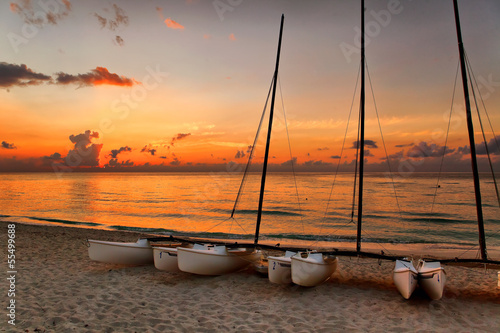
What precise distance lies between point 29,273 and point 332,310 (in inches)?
390

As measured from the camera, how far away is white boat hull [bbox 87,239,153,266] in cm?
1125

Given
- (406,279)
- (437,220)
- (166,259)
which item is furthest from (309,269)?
(437,220)

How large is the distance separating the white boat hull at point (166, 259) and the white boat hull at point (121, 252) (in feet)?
3.97

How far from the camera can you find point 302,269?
9273 millimetres

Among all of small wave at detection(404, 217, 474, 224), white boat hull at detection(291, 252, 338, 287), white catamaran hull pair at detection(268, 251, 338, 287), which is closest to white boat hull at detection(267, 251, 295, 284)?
white catamaran hull pair at detection(268, 251, 338, 287)

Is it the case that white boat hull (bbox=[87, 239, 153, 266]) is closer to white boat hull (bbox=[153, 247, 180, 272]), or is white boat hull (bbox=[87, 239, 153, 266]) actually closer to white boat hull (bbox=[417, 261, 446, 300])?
white boat hull (bbox=[153, 247, 180, 272])

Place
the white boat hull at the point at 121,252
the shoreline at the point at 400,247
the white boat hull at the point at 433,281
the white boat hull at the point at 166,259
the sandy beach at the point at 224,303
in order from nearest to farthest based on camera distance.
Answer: the sandy beach at the point at 224,303 < the white boat hull at the point at 433,281 < the white boat hull at the point at 166,259 < the white boat hull at the point at 121,252 < the shoreline at the point at 400,247

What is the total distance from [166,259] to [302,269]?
476 cm

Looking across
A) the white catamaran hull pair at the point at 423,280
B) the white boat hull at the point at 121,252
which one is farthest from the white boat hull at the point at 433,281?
the white boat hull at the point at 121,252

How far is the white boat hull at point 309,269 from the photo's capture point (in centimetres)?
927

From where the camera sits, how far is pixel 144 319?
728 cm

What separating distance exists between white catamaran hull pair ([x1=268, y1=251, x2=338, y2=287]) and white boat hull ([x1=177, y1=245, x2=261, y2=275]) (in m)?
1.61

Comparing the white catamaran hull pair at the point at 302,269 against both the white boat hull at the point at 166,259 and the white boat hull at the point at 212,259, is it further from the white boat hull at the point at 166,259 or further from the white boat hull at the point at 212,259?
the white boat hull at the point at 166,259

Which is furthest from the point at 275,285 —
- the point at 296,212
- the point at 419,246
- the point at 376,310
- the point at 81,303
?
the point at 296,212
